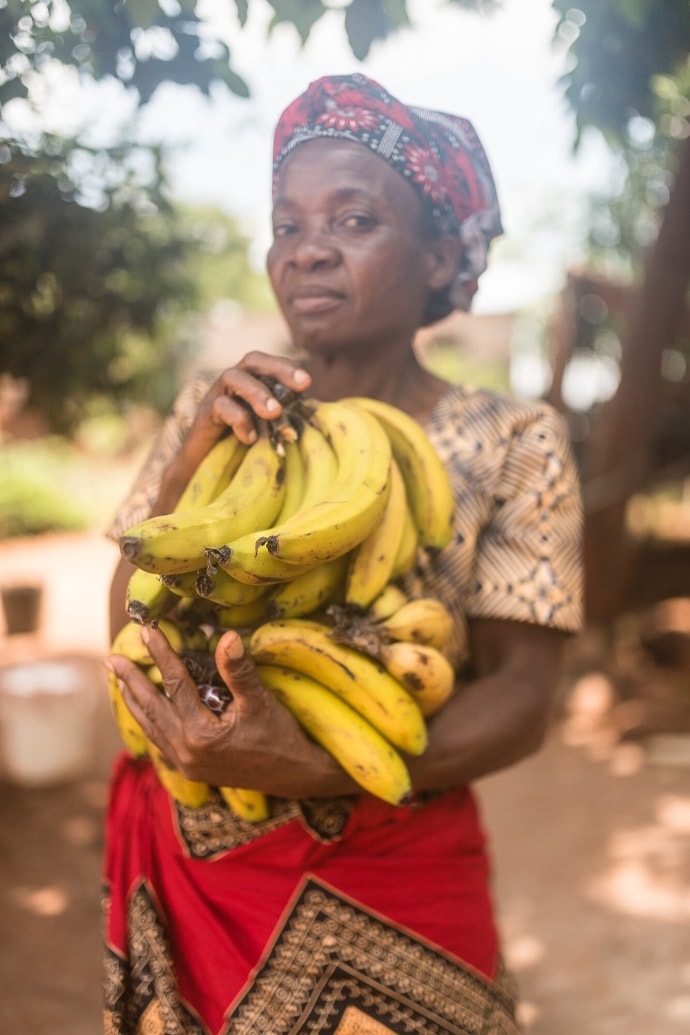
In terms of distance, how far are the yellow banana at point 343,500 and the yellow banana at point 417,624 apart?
167 mm

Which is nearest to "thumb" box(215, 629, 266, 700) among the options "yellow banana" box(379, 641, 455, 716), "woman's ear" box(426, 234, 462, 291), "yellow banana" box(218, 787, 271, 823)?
"yellow banana" box(379, 641, 455, 716)

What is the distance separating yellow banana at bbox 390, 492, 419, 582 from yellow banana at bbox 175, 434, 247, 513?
Answer: 327mm

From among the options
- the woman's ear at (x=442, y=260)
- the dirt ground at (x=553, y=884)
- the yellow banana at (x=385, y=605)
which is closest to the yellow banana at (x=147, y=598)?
the yellow banana at (x=385, y=605)

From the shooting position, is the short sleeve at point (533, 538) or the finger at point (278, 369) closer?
the finger at point (278, 369)

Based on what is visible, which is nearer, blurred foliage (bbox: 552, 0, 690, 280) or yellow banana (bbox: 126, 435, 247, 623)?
yellow banana (bbox: 126, 435, 247, 623)

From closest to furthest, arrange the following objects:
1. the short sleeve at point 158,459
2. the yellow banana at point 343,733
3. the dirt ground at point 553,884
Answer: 1. the yellow banana at point 343,733
2. the short sleeve at point 158,459
3. the dirt ground at point 553,884

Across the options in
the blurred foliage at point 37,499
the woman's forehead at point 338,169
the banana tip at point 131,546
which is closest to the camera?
the banana tip at point 131,546

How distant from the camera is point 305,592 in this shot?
158 centimetres

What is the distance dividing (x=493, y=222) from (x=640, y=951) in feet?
10.5

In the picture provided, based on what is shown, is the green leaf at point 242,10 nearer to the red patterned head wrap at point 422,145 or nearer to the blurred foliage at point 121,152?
the blurred foliage at point 121,152

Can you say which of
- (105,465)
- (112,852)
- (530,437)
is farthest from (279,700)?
(105,465)

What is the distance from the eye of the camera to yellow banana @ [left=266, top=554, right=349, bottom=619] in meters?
1.56

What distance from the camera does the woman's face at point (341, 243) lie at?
1770mm

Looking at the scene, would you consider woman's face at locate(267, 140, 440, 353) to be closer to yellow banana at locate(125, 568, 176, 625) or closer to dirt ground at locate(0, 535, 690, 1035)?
yellow banana at locate(125, 568, 176, 625)
